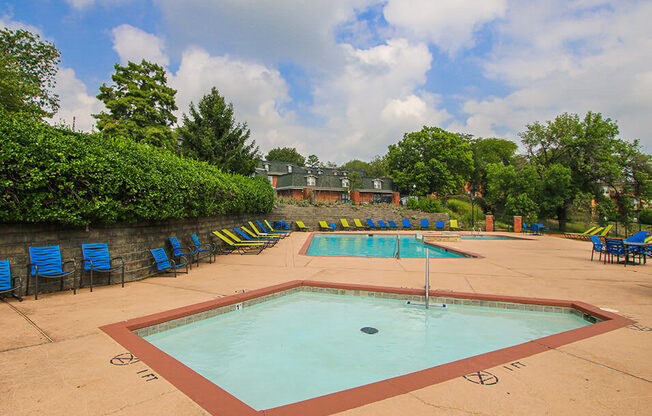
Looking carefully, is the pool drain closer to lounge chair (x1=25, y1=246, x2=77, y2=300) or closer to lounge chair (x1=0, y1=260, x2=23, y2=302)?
lounge chair (x1=25, y1=246, x2=77, y2=300)

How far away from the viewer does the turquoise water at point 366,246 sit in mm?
13406

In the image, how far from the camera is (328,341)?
4668mm

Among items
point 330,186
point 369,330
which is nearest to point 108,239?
point 369,330

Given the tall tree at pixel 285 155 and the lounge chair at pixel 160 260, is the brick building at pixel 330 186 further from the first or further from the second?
the lounge chair at pixel 160 260

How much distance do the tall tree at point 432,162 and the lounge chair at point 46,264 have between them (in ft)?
130

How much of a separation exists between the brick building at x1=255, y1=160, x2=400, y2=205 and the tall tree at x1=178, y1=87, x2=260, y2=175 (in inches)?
545

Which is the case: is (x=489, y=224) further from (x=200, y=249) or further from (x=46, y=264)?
(x=46, y=264)

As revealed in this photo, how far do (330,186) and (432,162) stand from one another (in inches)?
519

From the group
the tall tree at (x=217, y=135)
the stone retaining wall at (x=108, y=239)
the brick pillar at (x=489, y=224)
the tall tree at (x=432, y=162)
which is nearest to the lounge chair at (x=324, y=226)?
the tall tree at (x=217, y=135)

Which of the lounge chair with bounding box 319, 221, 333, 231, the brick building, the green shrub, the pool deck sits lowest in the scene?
the pool deck

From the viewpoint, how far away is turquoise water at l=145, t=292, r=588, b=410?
363 centimetres

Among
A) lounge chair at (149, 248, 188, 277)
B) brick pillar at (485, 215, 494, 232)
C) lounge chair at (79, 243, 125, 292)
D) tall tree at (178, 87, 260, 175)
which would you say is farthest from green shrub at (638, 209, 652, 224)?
lounge chair at (79, 243, 125, 292)

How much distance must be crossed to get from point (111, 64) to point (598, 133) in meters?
41.9

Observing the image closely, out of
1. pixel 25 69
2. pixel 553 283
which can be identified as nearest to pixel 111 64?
pixel 25 69
